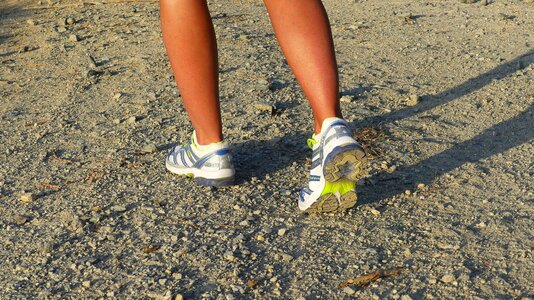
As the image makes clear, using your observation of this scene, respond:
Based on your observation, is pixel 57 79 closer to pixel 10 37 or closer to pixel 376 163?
pixel 10 37

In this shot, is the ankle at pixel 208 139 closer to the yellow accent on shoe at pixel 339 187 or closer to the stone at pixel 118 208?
the stone at pixel 118 208

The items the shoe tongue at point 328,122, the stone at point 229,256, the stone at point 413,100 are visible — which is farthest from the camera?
the stone at point 413,100

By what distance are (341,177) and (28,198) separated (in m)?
1.38

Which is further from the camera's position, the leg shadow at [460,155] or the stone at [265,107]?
the stone at [265,107]

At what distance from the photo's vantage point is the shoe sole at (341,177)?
330 centimetres

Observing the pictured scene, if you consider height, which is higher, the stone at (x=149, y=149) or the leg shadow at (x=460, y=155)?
the stone at (x=149, y=149)

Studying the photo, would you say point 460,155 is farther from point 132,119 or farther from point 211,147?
point 132,119

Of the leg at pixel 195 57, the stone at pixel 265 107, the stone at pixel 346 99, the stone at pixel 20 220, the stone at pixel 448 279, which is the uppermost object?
the leg at pixel 195 57

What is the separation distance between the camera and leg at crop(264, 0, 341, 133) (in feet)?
11.2

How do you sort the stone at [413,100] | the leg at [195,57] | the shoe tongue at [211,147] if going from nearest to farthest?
the leg at [195,57], the shoe tongue at [211,147], the stone at [413,100]

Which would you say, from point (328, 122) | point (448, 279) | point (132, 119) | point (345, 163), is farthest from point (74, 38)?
point (448, 279)

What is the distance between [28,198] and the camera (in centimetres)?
384

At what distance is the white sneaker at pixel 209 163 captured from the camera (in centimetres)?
382

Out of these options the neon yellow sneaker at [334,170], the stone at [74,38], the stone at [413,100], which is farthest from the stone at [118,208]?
the stone at [74,38]
